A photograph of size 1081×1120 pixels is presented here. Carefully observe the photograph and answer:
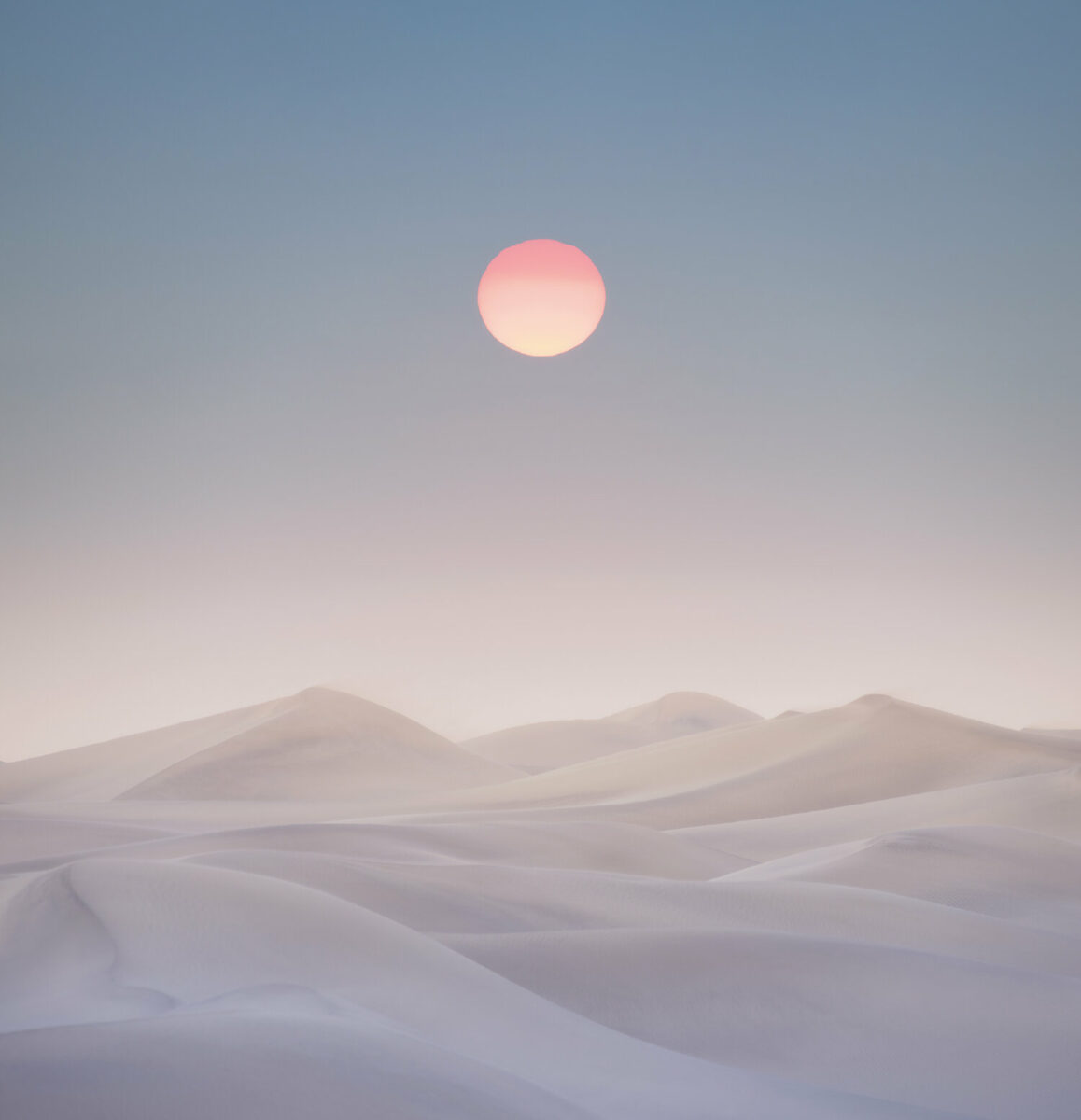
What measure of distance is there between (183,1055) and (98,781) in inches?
1256

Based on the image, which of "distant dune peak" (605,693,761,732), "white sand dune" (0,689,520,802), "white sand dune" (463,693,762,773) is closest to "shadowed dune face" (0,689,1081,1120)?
"white sand dune" (0,689,520,802)

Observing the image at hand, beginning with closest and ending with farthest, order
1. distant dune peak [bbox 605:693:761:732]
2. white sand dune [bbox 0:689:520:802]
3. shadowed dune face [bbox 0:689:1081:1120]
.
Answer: shadowed dune face [bbox 0:689:1081:1120], white sand dune [bbox 0:689:520:802], distant dune peak [bbox 605:693:761:732]

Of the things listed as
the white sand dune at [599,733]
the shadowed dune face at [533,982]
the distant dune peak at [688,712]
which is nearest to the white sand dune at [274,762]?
the white sand dune at [599,733]

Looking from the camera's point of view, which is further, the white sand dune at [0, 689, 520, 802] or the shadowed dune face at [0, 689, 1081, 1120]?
the white sand dune at [0, 689, 520, 802]

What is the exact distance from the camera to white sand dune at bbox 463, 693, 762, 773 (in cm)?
5266

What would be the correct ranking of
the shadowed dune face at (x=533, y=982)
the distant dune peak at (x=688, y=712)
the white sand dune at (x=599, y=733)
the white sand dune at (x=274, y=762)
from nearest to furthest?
the shadowed dune face at (x=533, y=982) → the white sand dune at (x=274, y=762) → the white sand dune at (x=599, y=733) → the distant dune peak at (x=688, y=712)

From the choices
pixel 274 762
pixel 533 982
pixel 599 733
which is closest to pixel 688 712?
pixel 599 733

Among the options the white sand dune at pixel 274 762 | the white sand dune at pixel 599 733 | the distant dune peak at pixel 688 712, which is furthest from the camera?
the distant dune peak at pixel 688 712

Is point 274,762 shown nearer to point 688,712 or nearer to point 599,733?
point 599,733

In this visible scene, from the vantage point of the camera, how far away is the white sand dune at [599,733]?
52.7 meters

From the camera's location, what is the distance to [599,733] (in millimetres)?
57844

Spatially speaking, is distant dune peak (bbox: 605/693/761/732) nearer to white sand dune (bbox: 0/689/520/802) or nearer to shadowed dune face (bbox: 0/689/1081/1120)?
white sand dune (bbox: 0/689/520/802)

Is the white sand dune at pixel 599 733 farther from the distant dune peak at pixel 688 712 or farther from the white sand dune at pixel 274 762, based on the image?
the white sand dune at pixel 274 762

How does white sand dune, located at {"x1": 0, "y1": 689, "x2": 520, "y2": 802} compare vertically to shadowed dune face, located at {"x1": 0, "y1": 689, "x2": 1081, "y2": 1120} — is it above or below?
above
